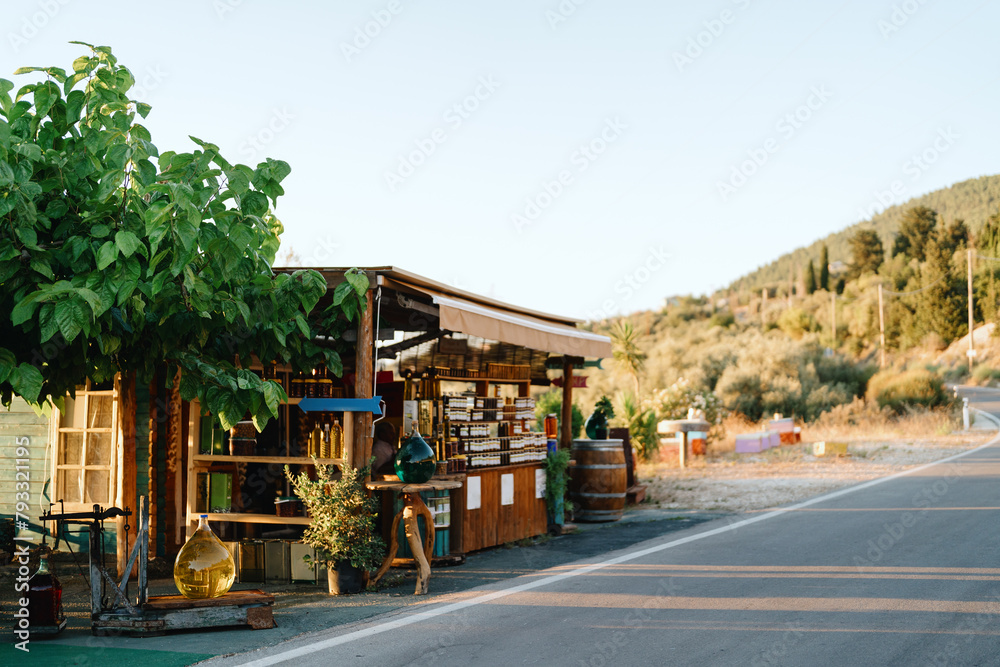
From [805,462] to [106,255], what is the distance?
1829 cm

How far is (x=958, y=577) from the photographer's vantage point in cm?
766

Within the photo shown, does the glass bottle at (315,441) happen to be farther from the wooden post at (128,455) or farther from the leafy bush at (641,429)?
the leafy bush at (641,429)

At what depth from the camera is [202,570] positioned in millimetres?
6402

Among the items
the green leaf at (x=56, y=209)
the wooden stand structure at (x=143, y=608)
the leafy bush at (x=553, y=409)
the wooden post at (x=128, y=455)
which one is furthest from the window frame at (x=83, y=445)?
the leafy bush at (x=553, y=409)

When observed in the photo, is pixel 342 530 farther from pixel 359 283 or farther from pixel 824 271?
pixel 824 271

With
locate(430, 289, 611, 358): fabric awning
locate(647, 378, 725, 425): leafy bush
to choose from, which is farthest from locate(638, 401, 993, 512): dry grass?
locate(430, 289, 611, 358): fabric awning

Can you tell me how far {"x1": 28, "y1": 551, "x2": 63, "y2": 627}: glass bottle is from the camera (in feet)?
20.4

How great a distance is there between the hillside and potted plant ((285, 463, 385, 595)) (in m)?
82.6

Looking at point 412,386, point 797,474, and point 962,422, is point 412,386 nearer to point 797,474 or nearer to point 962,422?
point 797,474

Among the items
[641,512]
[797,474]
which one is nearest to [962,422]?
[797,474]

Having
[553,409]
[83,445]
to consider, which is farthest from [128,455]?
[553,409]

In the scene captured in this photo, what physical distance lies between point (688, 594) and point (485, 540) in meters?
3.23

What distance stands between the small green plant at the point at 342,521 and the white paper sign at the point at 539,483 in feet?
12.3

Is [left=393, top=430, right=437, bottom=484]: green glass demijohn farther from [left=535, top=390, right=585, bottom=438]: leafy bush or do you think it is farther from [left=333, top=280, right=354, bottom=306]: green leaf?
[left=535, top=390, right=585, bottom=438]: leafy bush
